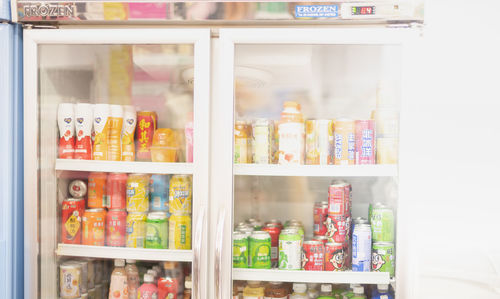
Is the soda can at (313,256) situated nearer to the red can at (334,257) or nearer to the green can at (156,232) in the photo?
the red can at (334,257)

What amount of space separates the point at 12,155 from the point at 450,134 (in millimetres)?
1942

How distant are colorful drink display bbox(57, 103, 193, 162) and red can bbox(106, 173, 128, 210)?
0.27 feet

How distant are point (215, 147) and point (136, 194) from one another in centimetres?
42

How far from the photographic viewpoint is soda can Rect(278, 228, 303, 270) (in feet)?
5.21

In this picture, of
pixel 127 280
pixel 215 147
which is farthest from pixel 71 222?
pixel 215 147

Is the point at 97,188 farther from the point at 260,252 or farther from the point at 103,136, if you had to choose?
the point at 260,252

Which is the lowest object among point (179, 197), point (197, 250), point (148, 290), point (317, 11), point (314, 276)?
point (148, 290)

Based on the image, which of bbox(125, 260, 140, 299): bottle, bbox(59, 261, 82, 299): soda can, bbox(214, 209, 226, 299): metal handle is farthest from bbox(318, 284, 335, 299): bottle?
bbox(59, 261, 82, 299): soda can

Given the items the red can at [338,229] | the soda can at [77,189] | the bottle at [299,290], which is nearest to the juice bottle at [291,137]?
the red can at [338,229]

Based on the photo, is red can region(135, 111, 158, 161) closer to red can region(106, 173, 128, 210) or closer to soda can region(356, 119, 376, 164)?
red can region(106, 173, 128, 210)

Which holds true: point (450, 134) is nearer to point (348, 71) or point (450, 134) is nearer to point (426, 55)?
point (426, 55)

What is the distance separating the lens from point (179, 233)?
1624 mm

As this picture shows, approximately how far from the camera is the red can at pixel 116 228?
1689 mm

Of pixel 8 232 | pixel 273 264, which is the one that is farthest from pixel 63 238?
pixel 273 264
